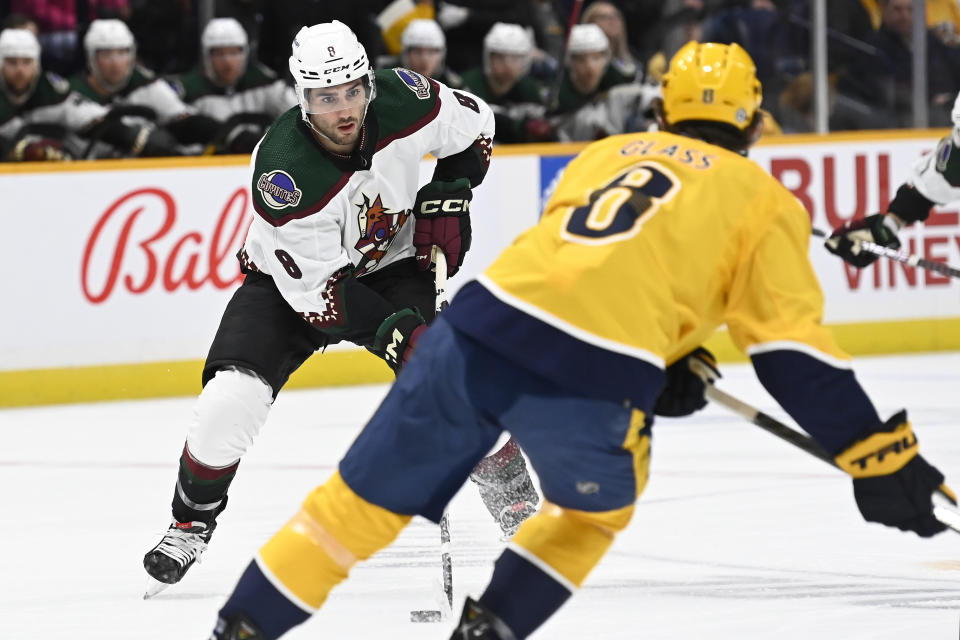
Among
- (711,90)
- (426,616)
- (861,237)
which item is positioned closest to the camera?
(711,90)

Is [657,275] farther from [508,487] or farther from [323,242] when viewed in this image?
[508,487]

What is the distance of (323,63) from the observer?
342cm

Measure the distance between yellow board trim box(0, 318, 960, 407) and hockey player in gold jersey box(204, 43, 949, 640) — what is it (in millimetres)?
4180

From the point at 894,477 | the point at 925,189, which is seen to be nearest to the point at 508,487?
the point at 925,189

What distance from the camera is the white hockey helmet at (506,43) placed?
7621 millimetres

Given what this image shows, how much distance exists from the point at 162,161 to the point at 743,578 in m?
3.55

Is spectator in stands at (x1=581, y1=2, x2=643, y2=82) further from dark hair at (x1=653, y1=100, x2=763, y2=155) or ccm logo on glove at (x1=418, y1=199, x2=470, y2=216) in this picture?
dark hair at (x1=653, y1=100, x2=763, y2=155)

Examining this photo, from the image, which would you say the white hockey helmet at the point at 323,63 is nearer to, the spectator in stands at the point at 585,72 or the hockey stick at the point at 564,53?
the spectator in stands at the point at 585,72

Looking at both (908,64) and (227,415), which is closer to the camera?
(227,415)

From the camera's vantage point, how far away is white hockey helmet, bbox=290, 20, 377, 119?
342 centimetres

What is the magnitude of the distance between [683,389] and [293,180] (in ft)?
3.92

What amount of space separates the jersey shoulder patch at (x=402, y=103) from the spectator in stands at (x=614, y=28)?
416 cm

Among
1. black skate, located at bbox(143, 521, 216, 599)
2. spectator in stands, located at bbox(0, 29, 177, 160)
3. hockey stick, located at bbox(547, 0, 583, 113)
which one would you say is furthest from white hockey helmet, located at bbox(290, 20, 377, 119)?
hockey stick, located at bbox(547, 0, 583, 113)

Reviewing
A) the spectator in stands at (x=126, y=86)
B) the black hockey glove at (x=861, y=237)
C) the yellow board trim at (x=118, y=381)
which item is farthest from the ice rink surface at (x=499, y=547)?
the spectator in stands at (x=126, y=86)
